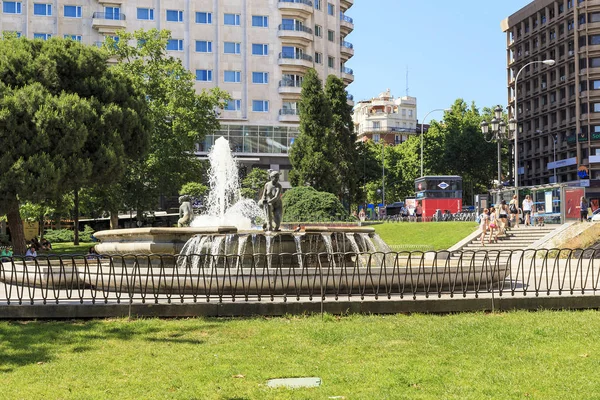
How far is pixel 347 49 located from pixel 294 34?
915cm

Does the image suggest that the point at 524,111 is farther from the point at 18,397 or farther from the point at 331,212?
the point at 18,397

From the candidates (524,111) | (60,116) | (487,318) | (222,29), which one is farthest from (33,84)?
(524,111)

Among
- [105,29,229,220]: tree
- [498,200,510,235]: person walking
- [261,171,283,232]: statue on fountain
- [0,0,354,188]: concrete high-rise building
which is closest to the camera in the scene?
[261,171,283,232]: statue on fountain

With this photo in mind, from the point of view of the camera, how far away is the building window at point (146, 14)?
5759 centimetres

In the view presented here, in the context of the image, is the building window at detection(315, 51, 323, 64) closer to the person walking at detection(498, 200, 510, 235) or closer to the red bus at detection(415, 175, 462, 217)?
the red bus at detection(415, 175, 462, 217)

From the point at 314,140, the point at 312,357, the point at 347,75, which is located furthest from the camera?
the point at 347,75

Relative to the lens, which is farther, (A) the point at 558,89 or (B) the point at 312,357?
(A) the point at 558,89

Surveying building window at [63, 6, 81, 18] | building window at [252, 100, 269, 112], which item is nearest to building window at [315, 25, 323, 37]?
building window at [252, 100, 269, 112]

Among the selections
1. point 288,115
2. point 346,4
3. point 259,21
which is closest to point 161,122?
point 288,115

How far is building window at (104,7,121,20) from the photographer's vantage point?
56.8m

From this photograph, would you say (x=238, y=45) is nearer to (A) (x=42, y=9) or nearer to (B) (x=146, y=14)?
(B) (x=146, y=14)

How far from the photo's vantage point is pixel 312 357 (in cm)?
773

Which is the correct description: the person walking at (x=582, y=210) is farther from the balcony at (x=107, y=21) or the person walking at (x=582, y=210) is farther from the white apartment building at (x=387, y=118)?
the white apartment building at (x=387, y=118)

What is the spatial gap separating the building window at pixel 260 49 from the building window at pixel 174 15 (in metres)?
6.63
